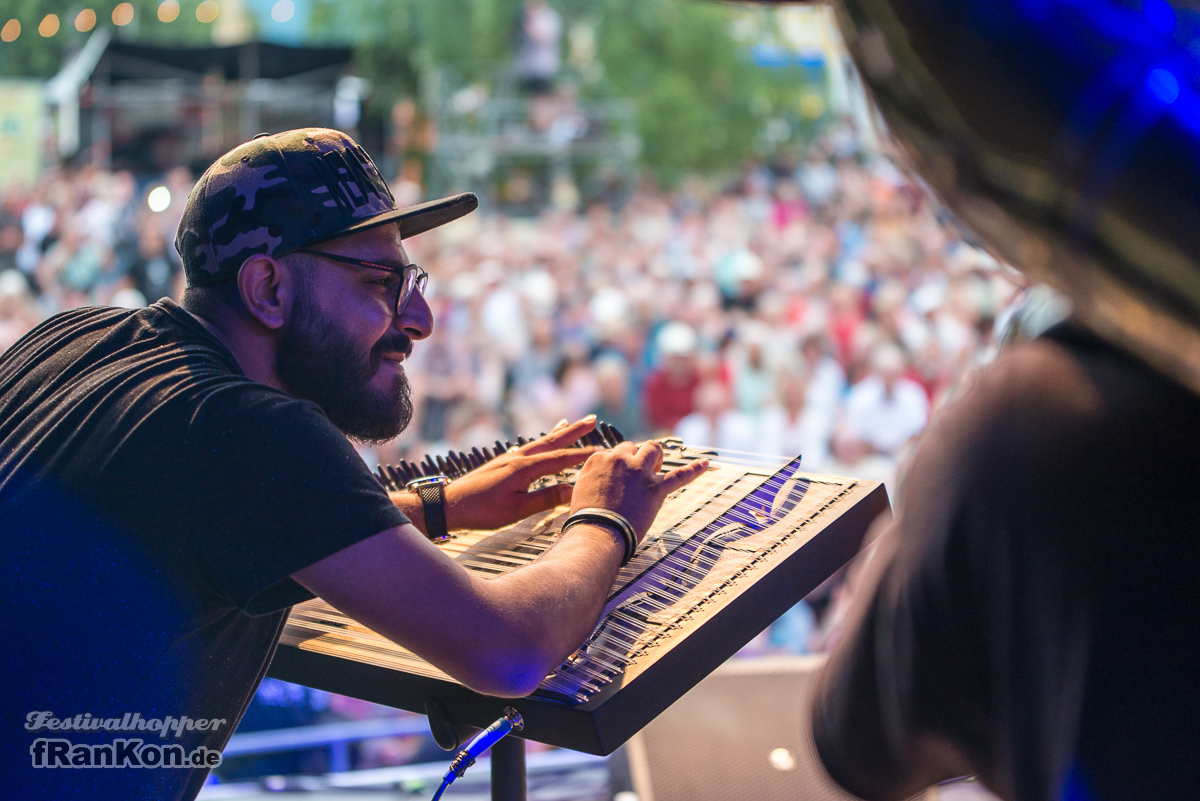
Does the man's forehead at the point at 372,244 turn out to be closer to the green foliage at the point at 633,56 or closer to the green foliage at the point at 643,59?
the green foliage at the point at 633,56

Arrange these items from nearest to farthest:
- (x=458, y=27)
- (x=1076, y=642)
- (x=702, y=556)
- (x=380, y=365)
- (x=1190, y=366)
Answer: (x=1190, y=366)
(x=1076, y=642)
(x=702, y=556)
(x=380, y=365)
(x=458, y=27)

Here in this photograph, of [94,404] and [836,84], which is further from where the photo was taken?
[94,404]

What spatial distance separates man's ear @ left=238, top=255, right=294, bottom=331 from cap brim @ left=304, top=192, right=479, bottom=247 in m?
0.06

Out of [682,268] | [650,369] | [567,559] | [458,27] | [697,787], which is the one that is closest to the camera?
[567,559]

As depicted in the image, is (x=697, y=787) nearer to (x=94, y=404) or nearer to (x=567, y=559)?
(x=567, y=559)

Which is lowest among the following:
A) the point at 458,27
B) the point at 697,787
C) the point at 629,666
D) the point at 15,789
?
the point at 697,787

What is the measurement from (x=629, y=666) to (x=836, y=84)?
87 centimetres

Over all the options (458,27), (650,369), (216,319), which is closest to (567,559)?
(216,319)

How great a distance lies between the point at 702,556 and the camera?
152 centimetres

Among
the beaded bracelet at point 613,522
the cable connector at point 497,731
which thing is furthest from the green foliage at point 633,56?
the cable connector at point 497,731

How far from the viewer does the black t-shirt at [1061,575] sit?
2.04 ft

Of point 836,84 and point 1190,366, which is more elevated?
point 836,84

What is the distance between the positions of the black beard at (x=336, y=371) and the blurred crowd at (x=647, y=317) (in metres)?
3.75

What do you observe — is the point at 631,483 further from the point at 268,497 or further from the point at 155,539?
the point at 155,539
